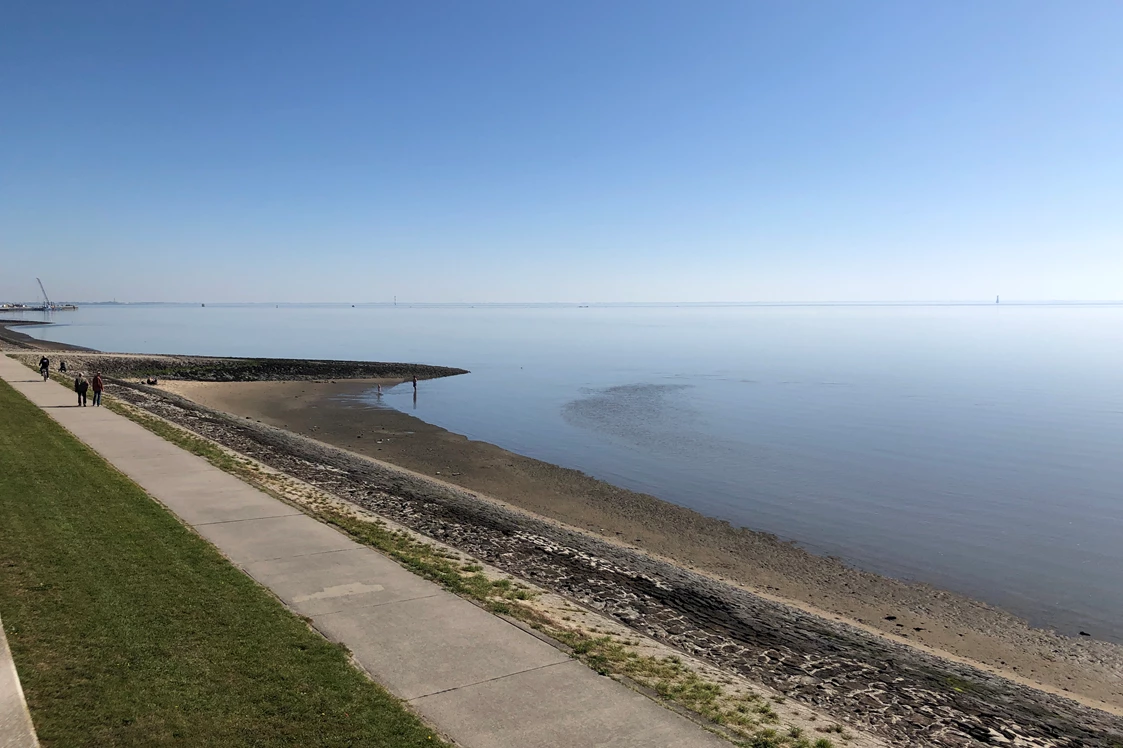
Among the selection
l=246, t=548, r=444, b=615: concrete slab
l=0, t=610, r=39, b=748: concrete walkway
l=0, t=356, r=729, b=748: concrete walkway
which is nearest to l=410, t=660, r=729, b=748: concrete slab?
l=0, t=356, r=729, b=748: concrete walkway

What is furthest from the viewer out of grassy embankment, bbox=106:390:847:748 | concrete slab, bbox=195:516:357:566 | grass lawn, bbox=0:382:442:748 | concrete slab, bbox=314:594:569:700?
concrete slab, bbox=195:516:357:566

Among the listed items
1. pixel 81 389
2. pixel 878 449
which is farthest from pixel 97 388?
pixel 878 449

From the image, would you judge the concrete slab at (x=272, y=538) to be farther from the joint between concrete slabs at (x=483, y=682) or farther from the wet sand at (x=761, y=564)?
the wet sand at (x=761, y=564)

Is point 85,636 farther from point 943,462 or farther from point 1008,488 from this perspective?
point 943,462

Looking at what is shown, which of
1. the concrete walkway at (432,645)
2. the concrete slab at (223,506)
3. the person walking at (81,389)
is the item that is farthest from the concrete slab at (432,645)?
the person walking at (81,389)

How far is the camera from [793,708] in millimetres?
8266

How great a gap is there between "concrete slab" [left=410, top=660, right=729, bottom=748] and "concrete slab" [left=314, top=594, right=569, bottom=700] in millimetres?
304

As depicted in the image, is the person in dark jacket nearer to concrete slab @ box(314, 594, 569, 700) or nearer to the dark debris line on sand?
the dark debris line on sand

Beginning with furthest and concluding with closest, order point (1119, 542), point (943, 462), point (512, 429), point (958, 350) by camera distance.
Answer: point (958, 350) < point (512, 429) < point (943, 462) < point (1119, 542)

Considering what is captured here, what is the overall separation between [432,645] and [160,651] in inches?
114

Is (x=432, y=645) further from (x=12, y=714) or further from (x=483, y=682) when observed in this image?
(x=12, y=714)

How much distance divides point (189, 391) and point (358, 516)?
38024 mm

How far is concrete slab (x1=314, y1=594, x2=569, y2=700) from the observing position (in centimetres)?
751

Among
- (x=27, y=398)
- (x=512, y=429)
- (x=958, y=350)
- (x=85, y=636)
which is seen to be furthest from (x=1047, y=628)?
(x=958, y=350)
